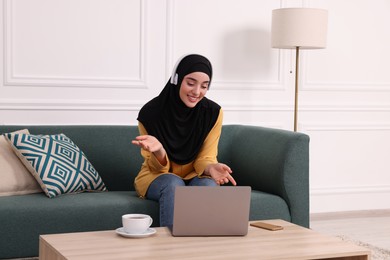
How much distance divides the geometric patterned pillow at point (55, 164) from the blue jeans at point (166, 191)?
0.37 meters

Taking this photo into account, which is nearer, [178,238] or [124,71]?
[178,238]

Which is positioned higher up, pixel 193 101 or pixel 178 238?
pixel 193 101

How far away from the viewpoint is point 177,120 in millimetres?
3430

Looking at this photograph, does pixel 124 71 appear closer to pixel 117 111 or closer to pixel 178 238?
pixel 117 111

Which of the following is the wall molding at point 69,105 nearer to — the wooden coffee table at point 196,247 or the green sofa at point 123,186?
the green sofa at point 123,186

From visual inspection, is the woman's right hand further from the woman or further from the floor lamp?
the floor lamp

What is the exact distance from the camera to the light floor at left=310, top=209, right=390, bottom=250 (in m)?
4.20

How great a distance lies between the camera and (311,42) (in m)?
4.23

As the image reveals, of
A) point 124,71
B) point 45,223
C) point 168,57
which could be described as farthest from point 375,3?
point 45,223

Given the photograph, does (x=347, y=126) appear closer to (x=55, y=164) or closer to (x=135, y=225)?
(x=55, y=164)

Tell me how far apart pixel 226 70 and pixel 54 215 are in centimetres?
182

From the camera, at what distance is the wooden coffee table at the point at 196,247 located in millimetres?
2156

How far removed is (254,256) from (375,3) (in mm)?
3239

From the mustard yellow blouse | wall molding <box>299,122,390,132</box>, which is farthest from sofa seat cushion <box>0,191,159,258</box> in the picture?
wall molding <box>299,122,390,132</box>
